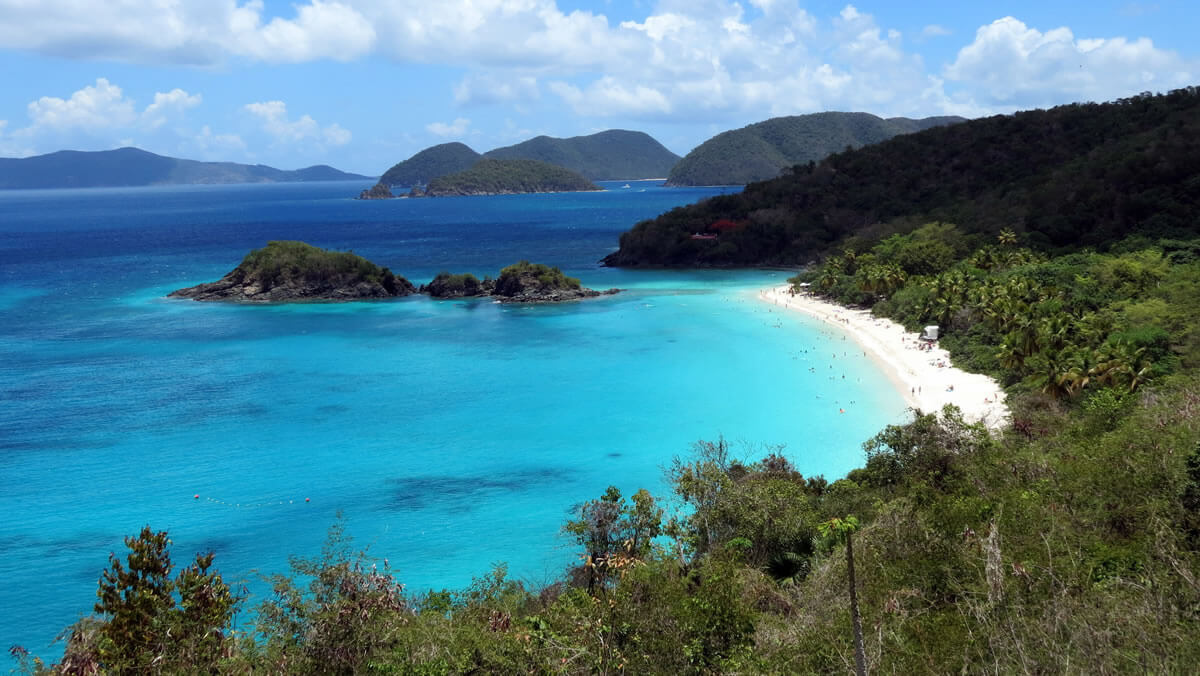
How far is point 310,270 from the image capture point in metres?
80.1

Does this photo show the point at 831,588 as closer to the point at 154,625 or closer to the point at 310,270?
the point at 154,625

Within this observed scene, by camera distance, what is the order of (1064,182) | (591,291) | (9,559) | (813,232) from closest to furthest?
(9,559) < (1064,182) < (591,291) < (813,232)

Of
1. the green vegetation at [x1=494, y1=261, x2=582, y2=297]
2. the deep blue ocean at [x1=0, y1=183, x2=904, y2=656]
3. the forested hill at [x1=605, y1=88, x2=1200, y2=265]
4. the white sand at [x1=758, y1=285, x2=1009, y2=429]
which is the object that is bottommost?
the deep blue ocean at [x1=0, y1=183, x2=904, y2=656]

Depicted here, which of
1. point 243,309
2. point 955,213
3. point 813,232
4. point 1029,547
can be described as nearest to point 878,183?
point 813,232

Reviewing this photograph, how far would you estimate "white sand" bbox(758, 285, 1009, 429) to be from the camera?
3521 cm

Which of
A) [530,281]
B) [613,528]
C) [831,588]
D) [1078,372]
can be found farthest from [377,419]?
[530,281]

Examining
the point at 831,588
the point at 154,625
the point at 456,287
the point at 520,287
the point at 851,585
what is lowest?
the point at 456,287

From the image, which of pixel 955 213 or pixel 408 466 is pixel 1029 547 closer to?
pixel 408 466

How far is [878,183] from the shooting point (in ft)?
316

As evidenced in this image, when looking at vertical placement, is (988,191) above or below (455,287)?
above

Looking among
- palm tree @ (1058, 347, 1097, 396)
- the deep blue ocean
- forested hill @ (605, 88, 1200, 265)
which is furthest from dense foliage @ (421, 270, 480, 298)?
palm tree @ (1058, 347, 1097, 396)

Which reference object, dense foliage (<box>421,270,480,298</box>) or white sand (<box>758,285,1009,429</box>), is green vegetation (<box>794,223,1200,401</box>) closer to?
white sand (<box>758,285,1009,429</box>)

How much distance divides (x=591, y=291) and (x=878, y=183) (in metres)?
42.7

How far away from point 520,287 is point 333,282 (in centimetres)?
1977
